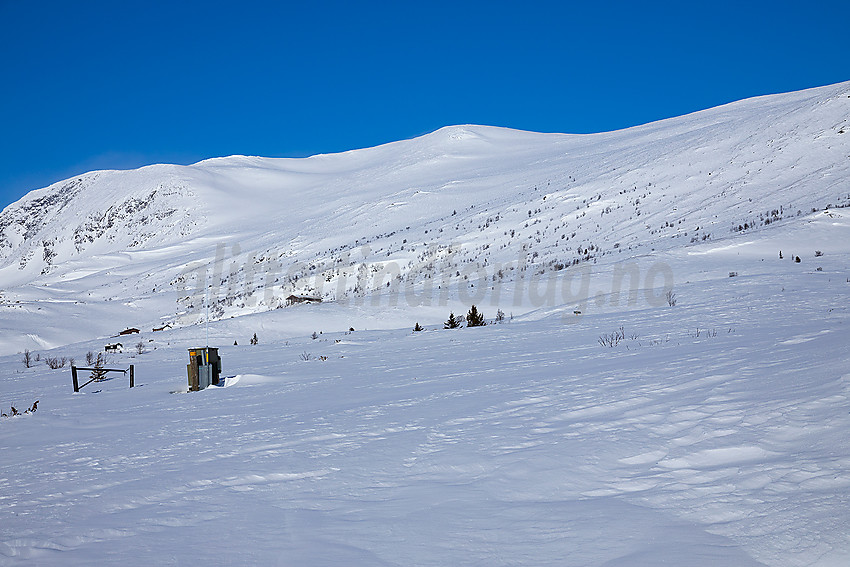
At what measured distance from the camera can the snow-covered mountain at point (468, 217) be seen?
87.9 feet

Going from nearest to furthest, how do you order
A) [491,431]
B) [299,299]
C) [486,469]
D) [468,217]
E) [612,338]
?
[486,469], [491,431], [612,338], [299,299], [468,217]

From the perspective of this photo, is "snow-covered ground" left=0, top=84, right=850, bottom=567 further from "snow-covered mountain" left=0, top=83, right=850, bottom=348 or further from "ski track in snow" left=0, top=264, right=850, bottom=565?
"snow-covered mountain" left=0, top=83, right=850, bottom=348

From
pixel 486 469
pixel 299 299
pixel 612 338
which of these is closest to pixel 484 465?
pixel 486 469

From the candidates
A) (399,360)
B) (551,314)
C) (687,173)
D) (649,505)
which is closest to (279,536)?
(649,505)

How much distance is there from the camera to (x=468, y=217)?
132ft

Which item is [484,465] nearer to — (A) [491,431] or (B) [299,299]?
(A) [491,431]

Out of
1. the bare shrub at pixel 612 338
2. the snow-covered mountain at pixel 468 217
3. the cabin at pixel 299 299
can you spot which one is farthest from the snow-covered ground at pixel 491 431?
the cabin at pixel 299 299

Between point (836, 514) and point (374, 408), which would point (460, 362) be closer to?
point (374, 408)

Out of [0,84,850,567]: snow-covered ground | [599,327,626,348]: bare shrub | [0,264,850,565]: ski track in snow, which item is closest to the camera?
[0,264,850,565]: ski track in snow

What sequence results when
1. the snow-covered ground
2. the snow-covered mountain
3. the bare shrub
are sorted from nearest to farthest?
the snow-covered ground, the bare shrub, the snow-covered mountain

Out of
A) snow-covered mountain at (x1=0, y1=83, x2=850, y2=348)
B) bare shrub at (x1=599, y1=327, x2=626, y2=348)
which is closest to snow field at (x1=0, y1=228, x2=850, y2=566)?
bare shrub at (x1=599, y1=327, x2=626, y2=348)

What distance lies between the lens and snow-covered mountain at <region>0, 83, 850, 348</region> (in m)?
26.8

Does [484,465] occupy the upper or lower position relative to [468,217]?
lower

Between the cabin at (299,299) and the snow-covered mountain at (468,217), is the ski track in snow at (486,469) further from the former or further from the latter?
the cabin at (299,299)
